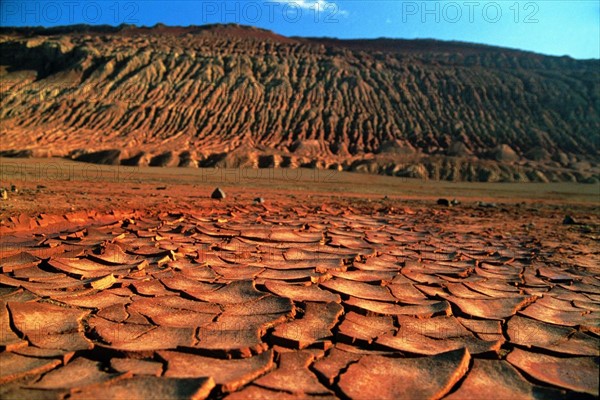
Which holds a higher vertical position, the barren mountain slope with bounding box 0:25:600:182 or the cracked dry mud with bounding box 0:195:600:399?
the barren mountain slope with bounding box 0:25:600:182

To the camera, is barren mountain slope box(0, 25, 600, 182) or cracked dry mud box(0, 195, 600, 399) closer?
cracked dry mud box(0, 195, 600, 399)

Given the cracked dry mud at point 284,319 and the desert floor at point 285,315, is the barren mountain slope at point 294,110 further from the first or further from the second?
the cracked dry mud at point 284,319

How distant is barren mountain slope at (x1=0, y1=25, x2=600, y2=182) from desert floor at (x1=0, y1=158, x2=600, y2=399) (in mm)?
18807

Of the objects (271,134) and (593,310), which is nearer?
(593,310)

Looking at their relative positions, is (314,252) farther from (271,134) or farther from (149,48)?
(149,48)

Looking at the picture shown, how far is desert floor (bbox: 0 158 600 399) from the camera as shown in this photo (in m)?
1.80

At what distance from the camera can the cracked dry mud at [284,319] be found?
1790 mm

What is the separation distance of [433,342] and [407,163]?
22.4 m

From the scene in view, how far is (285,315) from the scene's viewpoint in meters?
2.53

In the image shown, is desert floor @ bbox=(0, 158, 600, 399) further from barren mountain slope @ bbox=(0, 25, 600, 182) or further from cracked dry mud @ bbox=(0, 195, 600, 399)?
barren mountain slope @ bbox=(0, 25, 600, 182)

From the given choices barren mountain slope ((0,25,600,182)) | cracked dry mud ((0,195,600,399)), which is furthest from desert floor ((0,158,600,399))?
barren mountain slope ((0,25,600,182))

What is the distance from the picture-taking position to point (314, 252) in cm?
441

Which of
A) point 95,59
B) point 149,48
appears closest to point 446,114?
point 149,48

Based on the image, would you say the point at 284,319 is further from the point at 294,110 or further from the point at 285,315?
the point at 294,110
